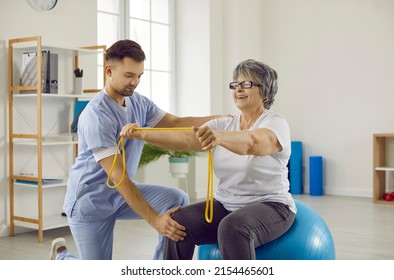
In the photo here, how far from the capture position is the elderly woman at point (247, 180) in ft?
7.41

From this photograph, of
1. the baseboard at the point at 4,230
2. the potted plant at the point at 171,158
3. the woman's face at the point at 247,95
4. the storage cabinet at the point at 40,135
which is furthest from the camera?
the potted plant at the point at 171,158

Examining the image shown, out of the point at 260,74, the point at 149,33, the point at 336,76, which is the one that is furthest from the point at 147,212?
the point at 336,76

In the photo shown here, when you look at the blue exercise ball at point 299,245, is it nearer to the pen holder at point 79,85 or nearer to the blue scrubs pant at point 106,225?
the blue scrubs pant at point 106,225

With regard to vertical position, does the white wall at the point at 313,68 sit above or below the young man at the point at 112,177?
above

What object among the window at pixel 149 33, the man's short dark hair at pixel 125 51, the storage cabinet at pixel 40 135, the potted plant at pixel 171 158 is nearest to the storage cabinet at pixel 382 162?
the potted plant at pixel 171 158

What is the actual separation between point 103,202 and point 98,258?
0.81 feet

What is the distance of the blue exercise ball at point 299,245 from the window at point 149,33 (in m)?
3.67

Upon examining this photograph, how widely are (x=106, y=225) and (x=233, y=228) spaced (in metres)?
0.69

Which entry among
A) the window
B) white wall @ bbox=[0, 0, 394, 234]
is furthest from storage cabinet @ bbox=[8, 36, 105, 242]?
white wall @ bbox=[0, 0, 394, 234]

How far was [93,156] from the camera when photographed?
2578mm

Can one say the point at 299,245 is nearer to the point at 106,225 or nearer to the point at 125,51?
the point at 106,225

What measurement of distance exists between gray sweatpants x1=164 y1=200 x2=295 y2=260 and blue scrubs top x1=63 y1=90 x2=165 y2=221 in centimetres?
34
